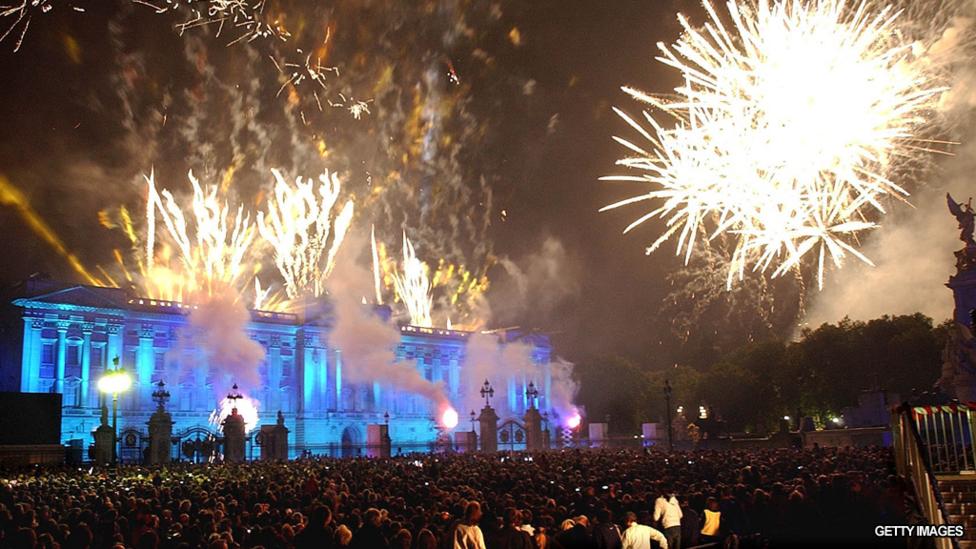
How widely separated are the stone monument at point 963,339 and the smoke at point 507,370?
72.4 m

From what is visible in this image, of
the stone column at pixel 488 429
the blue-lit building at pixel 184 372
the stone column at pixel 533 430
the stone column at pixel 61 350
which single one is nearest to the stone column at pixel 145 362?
the blue-lit building at pixel 184 372

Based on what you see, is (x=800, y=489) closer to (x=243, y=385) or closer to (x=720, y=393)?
(x=720, y=393)

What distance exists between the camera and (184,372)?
83.4 metres

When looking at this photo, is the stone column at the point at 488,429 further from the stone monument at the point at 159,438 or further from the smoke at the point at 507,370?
the smoke at the point at 507,370

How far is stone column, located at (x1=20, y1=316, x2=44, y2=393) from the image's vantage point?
245 feet

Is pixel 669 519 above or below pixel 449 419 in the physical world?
below

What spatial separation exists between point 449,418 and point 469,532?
292 feet

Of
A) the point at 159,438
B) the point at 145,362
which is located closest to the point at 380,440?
the point at 159,438

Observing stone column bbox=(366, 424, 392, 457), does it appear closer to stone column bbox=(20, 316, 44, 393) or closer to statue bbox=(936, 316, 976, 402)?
statue bbox=(936, 316, 976, 402)

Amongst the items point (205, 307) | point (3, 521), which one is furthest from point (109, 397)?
point (3, 521)

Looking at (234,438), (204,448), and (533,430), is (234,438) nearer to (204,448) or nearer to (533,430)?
(204,448)

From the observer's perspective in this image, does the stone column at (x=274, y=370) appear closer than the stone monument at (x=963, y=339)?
No

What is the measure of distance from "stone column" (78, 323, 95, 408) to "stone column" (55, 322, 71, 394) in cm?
142

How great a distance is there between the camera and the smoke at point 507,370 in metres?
107
